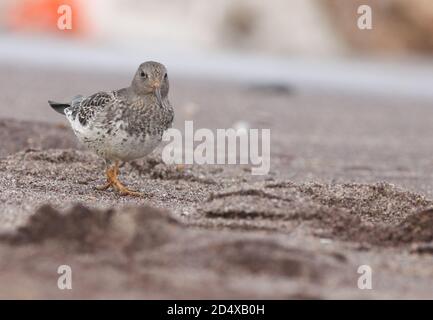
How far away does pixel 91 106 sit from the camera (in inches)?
243

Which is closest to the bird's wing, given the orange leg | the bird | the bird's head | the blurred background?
the bird

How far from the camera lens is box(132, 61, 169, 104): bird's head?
616 centimetres

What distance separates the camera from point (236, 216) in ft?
16.6

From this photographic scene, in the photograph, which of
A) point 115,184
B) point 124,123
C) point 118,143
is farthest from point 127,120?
point 115,184

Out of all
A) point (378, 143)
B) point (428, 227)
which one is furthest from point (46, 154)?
point (378, 143)

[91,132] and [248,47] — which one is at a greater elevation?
[248,47]

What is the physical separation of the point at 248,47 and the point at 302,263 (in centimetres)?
1536

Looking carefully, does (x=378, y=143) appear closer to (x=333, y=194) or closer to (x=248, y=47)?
(x=333, y=194)

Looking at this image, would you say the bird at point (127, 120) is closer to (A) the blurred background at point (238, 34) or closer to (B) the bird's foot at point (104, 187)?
(B) the bird's foot at point (104, 187)

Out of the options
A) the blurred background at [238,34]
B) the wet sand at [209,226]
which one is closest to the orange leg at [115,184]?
the wet sand at [209,226]

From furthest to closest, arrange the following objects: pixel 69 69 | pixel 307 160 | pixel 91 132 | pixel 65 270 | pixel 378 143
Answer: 1. pixel 69 69
2. pixel 378 143
3. pixel 307 160
4. pixel 91 132
5. pixel 65 270

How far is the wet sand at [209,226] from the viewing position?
13.0ft

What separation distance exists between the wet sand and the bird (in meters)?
0.28

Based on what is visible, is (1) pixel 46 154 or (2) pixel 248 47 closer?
(1) pixel 46 154
